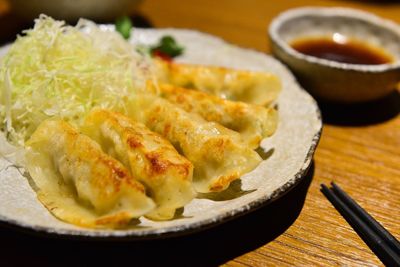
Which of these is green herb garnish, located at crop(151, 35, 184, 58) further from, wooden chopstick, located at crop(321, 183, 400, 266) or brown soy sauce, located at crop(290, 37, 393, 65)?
wooden chopstick, located at crop(321, 183, 400, 266)

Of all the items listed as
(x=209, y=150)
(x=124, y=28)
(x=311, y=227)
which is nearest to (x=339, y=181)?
(x=311, y=227)

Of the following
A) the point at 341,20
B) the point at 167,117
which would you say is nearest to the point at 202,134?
the point at 167,117

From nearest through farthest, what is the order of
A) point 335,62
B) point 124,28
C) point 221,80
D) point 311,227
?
point 311,227
point 221,80
point 335,62
point 124,28

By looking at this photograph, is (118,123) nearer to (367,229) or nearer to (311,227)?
(311,227)

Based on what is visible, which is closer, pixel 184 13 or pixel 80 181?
pixel 80 181

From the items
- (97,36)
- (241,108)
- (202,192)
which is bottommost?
(202,192)

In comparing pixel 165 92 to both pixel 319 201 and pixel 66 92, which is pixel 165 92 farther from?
pixel 319 201

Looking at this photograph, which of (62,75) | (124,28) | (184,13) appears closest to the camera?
(62,75)
